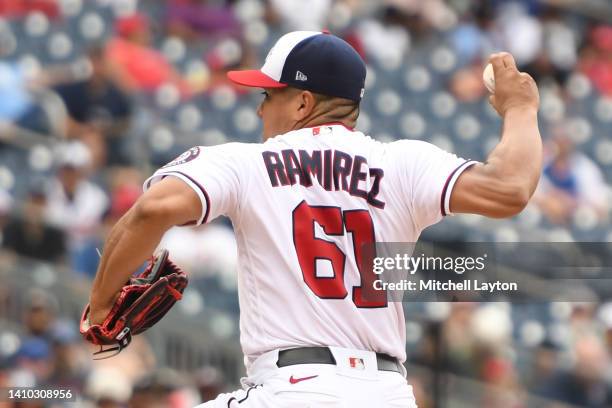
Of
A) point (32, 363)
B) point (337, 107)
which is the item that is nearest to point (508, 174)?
point (337, 107)

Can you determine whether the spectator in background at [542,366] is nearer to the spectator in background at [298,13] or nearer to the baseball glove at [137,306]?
the spectator in background at [298,13]

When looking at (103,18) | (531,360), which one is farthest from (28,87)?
(531,360)

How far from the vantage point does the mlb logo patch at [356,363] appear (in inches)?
123

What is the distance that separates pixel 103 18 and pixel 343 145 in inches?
342

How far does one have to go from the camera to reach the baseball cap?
3301 millimetres

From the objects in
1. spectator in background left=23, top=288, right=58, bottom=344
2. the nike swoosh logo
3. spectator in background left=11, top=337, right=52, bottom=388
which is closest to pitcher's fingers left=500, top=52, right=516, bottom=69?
the nike swoosh logo

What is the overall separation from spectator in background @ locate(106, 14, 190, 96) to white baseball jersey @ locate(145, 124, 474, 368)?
7303 mm

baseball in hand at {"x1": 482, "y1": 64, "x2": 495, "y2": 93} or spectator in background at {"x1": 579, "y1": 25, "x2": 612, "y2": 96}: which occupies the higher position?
spectator in background at {"x1": 579, "y1": 25, "x2": 612, "y2": 96}

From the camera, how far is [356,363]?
312 cm

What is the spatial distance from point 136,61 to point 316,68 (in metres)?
7.76

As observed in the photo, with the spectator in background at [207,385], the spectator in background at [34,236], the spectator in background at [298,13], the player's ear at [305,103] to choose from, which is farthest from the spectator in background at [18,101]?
the player's ear at [305,103]

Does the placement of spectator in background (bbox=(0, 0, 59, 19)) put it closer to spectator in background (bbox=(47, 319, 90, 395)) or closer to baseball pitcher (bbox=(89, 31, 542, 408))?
spectator in background (bbox=(47, 319, 90, 395))

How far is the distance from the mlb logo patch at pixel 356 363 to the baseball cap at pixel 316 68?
0.73 meters

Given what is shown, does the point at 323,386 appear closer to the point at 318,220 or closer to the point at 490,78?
the point at 318,220
